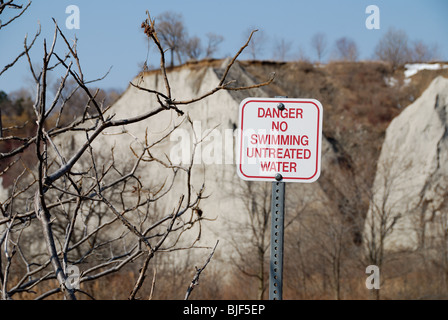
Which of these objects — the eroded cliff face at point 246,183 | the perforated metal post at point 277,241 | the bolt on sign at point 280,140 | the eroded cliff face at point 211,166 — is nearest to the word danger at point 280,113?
the bolt on sign at point 280,140

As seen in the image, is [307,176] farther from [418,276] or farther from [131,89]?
[131,89]

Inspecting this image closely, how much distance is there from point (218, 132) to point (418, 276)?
794 cm

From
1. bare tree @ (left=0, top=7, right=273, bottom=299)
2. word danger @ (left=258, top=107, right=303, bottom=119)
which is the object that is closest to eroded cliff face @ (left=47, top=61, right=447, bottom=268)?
bare tree @ (left=0, top=7, right=273, bottom=299)

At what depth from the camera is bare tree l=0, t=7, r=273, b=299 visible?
2.16 m

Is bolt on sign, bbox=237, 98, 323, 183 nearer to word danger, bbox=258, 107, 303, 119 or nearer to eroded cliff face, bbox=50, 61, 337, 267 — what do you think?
word danger, bbox=258, 107, 303, 119

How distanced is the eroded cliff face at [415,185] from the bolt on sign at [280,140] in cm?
1838

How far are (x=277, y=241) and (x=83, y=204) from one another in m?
16.1

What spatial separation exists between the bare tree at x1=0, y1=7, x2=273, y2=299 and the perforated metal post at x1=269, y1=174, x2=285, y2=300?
0.37m

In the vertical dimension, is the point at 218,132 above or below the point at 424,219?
above
